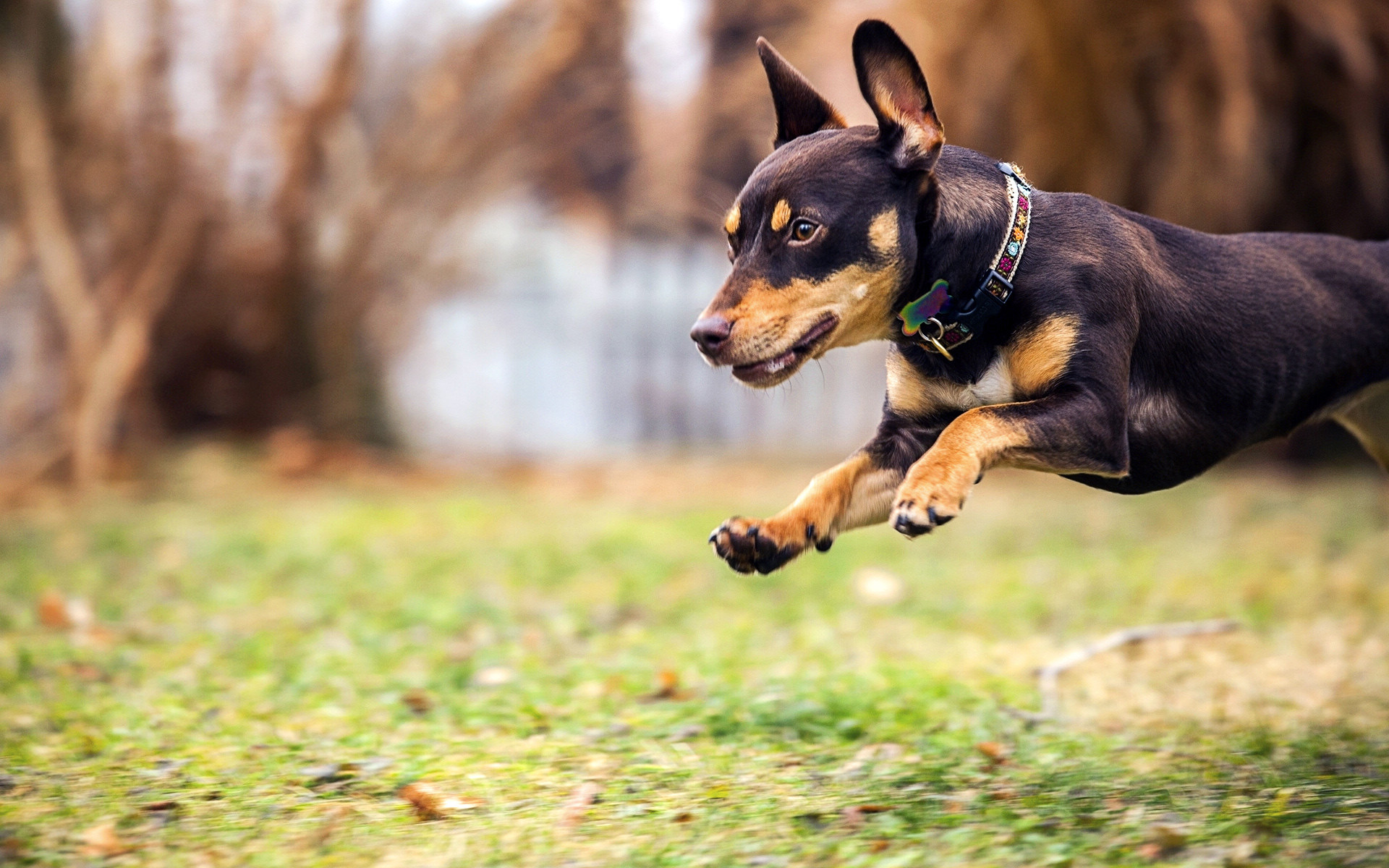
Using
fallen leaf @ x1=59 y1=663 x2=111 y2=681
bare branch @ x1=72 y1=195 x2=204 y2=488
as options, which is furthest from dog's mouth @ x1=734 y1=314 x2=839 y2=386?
bare branch @ x1=72 y1=195 x2=204 y2=488

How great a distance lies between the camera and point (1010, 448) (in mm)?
2932

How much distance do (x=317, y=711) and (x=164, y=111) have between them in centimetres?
697

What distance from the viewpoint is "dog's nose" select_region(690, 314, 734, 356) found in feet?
9.96

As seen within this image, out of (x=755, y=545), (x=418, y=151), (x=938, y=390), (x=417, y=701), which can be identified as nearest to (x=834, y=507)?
(x=755, y=545)

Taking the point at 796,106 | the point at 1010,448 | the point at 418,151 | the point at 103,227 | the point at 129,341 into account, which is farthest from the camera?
the point at 418,151

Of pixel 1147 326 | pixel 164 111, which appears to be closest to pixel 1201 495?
pixel 1147 326

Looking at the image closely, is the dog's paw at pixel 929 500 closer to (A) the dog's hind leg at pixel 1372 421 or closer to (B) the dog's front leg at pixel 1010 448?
(B) the dog's front leg at pixel 1010 448

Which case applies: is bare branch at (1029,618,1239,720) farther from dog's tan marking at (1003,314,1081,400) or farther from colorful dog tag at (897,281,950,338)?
colorful dog tag at (897,281,950,338)

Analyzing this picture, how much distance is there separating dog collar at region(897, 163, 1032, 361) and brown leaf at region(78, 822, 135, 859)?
2.21 m

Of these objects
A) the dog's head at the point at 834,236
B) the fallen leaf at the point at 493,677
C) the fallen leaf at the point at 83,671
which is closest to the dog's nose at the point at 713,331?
the dog's head at the point at 834,236

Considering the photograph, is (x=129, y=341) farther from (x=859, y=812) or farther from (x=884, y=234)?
(x=859, y=812)

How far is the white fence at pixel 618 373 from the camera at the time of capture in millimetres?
14281

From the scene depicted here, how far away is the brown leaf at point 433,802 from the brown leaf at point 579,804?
23 cm

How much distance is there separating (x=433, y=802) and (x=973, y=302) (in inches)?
71.6
